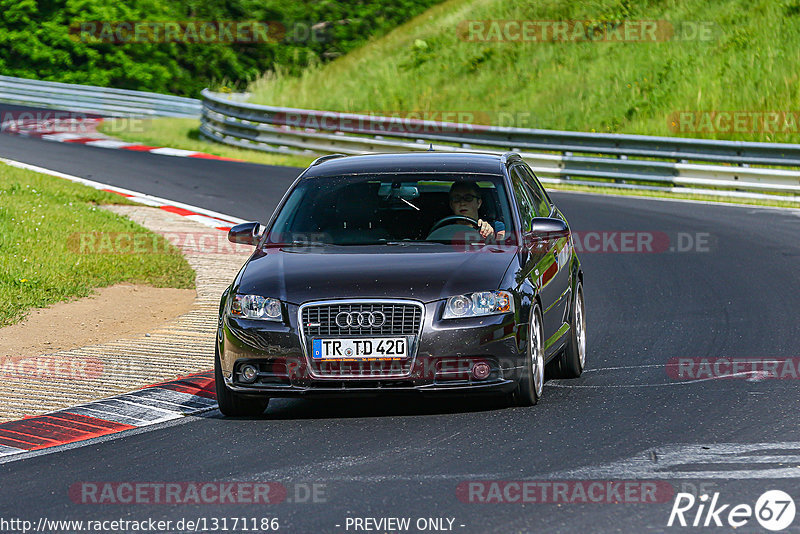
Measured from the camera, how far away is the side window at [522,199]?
920 cm

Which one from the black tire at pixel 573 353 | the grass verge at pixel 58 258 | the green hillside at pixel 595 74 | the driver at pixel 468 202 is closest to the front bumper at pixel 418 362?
the driver at pixel 468 202

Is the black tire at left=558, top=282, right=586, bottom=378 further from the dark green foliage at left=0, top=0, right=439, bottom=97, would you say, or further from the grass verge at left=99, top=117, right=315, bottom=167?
the dark green foliage at left=0, top=0, right=439, bottom=97

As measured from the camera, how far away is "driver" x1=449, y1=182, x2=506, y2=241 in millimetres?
8992

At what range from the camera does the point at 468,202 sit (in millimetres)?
9117

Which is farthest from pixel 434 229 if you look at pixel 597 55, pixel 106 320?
pixel 597 55

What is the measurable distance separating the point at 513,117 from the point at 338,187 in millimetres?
24015

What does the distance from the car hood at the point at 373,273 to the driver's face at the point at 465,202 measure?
1.66 ft

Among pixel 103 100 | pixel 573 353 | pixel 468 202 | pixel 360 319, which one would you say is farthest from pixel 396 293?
pixel 103 100

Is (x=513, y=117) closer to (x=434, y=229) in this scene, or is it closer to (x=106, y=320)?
(x=106, y=320)

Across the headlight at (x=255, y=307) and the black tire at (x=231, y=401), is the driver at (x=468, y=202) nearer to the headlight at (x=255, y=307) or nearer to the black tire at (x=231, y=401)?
the headlight at (x=255, y=307)

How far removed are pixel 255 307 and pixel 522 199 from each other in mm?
2381

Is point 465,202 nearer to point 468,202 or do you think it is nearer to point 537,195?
point 468,202

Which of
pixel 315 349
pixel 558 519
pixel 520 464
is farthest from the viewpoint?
pixel 315 349

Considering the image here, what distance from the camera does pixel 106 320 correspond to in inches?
480
